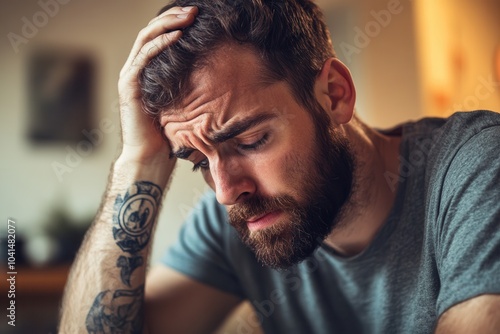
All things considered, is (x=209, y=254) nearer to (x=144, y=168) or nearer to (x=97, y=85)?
(x=144, y=168)

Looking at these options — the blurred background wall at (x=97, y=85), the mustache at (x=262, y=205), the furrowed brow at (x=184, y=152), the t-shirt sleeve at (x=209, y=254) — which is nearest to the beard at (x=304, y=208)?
the mustache at (x=262, y=205)

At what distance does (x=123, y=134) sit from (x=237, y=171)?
0.29 metres

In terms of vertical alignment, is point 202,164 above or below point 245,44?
below

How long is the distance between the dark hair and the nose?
13cm

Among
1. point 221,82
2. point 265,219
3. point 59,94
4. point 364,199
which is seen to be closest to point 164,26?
point 221,82

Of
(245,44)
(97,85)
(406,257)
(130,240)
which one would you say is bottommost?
(406,257)

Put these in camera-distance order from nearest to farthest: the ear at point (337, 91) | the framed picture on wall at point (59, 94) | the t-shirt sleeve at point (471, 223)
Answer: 1. the t-shirt sleeve at point (471, 223)
2. the ear at point (337, 91)
3. the framed picture on wall at point (59, 94)

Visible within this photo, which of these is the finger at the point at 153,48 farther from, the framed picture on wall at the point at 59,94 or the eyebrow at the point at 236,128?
the framed picture on wall at the point at 59,94

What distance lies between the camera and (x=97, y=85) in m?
2.76

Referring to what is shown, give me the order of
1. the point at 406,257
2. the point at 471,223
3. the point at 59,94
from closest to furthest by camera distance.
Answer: the point at 471,223
the point at 406,257
the point at 59,94

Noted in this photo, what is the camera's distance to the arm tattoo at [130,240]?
1.08 meters

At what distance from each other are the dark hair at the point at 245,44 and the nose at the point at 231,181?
13 centimetres

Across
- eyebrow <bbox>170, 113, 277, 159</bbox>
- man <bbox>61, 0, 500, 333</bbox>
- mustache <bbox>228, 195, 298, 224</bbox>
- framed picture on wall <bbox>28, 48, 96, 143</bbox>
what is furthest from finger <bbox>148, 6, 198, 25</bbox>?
framed picture on wall <bbox>28, 48, 96, 143</bbox>

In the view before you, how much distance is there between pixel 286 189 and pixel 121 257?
14.3 inches
